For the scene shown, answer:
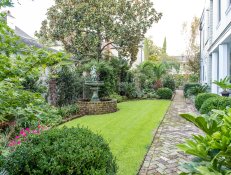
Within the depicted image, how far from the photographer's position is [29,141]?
126 inches

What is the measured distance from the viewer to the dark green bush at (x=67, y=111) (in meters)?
10.0

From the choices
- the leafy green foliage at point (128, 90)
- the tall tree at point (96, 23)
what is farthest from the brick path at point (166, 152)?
the leafy green foliage at point (128, 90)

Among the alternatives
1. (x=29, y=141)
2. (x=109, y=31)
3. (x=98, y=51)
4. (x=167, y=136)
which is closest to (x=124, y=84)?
(x=98, y=51)

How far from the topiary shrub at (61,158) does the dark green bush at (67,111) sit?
6.91 meters

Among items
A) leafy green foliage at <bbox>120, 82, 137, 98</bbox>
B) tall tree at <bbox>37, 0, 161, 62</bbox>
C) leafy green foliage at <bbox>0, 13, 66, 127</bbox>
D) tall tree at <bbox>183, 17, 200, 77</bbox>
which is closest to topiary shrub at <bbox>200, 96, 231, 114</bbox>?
leafy green foliage at <bbox>0, 13, 66, 127</bbox>

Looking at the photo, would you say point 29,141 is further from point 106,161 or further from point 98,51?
point 98,51

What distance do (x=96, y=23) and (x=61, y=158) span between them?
12904 mm

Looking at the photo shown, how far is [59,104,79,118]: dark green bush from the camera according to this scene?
10.0 m

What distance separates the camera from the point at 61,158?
9.13 feet

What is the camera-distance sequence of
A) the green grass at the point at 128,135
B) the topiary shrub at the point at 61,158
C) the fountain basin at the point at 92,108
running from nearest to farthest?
the topiary shrub at the point at 61,158 → the green grass at the point at 128,135 → the fountain basin at the point at 92,108

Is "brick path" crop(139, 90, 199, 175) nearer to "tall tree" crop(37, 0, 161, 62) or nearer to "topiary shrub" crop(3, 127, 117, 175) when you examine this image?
"topiary shrub" crop(3, 127, 117, 175)

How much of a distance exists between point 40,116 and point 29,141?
1211mm

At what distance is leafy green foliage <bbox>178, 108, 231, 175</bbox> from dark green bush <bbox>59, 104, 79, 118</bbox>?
8.59m

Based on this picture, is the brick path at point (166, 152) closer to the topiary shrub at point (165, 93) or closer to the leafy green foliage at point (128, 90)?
the leafy green foliage at point (128, 90)
